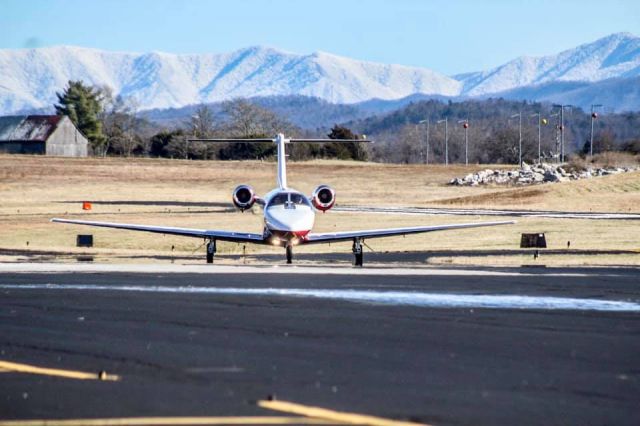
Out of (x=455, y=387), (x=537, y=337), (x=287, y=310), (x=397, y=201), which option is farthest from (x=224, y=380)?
(x=397, y=201)

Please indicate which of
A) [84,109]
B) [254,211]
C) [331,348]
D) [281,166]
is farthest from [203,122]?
[331,348]

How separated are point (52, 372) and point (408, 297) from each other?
8493 mm

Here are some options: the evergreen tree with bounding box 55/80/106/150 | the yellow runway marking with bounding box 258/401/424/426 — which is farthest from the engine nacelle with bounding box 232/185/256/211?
the evergreen tree with bounding box 55/80/106/150

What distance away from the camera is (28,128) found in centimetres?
12850

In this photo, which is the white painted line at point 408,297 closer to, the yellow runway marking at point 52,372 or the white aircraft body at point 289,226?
the yellow runway marking at point 52,372

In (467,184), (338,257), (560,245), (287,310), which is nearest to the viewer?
(287,310)

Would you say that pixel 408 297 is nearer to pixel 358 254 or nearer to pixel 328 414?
pixel 328 414

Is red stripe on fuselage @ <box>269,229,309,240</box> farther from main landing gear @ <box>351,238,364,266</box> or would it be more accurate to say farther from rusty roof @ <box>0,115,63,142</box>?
rusty roof @ <box>0,115,63,142</box>

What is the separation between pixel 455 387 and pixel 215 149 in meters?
123

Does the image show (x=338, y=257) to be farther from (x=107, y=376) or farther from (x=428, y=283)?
(x=107, y=376)

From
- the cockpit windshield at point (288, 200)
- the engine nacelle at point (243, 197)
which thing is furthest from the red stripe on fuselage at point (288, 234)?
the engine nacelle at point (243, 197)

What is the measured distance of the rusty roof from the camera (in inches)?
4983

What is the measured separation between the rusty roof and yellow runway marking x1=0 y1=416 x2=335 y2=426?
396 ft

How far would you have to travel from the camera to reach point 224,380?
34.6 ft
